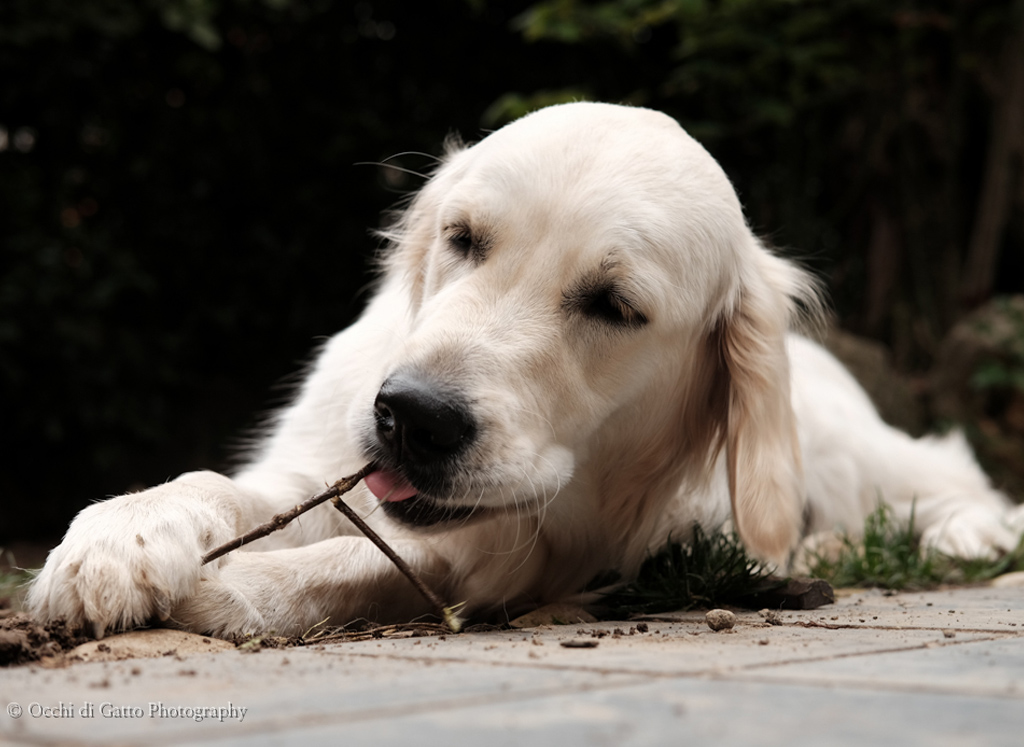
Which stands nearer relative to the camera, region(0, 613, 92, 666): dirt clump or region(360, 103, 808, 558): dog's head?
region(0, 613, 92, 666): dirt clump

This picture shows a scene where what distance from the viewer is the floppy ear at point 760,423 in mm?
2754

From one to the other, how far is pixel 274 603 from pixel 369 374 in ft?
2.67

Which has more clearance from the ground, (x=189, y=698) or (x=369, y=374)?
(x=369, y=374)

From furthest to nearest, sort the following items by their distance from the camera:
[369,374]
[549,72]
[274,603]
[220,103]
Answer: [549,72]
[220,103]
[369,374]
[274,603]

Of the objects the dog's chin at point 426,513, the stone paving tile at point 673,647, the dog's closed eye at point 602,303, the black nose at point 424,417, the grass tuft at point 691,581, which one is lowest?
the grass tuft at point 691,581

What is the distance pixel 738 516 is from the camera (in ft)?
9.12

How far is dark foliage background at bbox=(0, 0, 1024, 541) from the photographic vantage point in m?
6.05

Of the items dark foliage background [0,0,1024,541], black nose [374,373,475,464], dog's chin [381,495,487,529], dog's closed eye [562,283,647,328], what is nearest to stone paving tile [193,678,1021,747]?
black nose [374,373,475,464]

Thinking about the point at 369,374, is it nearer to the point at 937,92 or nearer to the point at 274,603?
the point at 274,603

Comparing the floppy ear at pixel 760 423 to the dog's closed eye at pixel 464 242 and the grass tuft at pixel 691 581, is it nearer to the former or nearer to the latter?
the grass tuft at pixel 691 581

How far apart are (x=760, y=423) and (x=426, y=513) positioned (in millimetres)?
1008

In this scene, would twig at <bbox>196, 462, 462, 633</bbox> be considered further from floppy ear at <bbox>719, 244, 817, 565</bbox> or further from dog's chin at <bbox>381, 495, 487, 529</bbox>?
floppy ear at <bbox>719, 244, 817, 565</bbox>

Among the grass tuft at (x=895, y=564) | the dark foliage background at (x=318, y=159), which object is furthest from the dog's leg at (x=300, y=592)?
the dark foliage background at (x=318, y=159)

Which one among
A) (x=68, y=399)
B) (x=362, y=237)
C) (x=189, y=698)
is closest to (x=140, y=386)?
(x=68, y=399)
